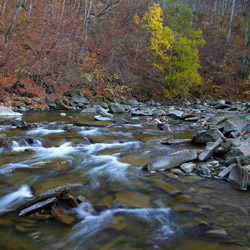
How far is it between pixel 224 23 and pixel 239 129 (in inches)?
1686

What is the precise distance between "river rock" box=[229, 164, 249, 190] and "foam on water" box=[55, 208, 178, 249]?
1.55 meters

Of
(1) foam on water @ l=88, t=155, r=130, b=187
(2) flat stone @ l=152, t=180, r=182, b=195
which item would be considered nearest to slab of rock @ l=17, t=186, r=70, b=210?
(1) foam on water @ l=88, t=155, r=130, b=187

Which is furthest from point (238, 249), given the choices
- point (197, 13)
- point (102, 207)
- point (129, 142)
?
point (197, 13)

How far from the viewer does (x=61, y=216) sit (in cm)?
292

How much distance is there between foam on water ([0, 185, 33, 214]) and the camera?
324 centimetres

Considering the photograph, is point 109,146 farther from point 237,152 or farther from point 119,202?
point 237,152

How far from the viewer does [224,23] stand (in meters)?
42.1

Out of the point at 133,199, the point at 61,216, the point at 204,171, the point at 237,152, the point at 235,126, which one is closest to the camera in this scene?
the point at 61,216

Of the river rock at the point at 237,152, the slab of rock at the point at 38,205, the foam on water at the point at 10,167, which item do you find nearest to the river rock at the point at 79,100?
the foam on water at the point at 10,167

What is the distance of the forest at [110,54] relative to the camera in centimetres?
1556

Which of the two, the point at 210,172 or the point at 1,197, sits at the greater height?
the point at 210,172

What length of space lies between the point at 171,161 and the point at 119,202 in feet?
6.00

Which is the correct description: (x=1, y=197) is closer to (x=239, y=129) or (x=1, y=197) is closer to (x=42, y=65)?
(x=239, y=129)

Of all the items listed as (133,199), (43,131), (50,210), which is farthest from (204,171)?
(43,131)
